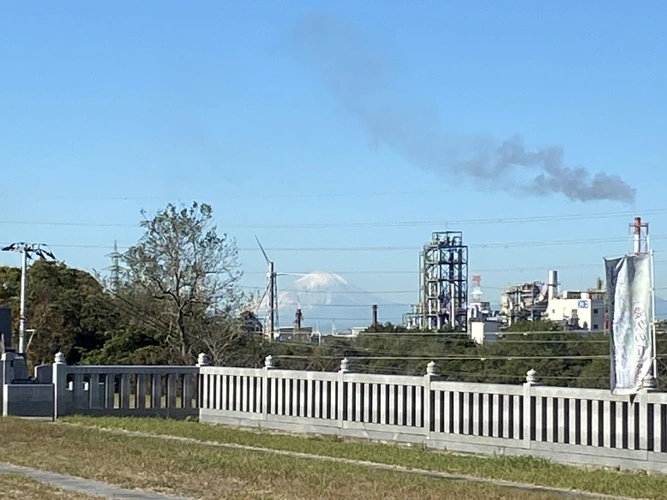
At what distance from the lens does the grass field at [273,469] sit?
48.1 ft

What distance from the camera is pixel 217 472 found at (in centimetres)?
1675

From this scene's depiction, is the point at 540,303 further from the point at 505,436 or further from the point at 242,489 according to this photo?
the point at 242,489

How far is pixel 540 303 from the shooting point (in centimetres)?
10712

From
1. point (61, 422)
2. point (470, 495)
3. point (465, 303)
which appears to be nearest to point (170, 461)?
point (470, 495)

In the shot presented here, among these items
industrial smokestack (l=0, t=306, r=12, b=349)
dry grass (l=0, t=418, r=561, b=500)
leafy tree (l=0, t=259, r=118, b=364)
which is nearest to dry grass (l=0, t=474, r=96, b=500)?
dry grass (l=0, t=418, r=561, b=500)

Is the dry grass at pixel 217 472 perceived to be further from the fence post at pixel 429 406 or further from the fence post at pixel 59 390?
the fence post at pixel 59 390

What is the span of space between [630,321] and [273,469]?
6299mm

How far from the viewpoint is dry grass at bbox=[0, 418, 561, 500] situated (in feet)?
47.3

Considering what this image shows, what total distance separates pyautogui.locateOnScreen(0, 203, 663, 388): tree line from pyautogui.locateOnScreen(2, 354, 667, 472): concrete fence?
24.2 feet

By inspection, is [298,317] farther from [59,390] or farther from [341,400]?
[341,400]

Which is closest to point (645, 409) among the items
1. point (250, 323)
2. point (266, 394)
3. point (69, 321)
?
point (266, 394)

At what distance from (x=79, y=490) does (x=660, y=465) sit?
355 inches

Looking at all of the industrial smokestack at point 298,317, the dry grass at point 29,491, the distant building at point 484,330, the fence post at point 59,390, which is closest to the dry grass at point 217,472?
the dry grass at point 29,491

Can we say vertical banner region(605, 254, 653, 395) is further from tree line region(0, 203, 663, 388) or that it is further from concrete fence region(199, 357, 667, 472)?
tree line region(0, 203, 663, 388)
